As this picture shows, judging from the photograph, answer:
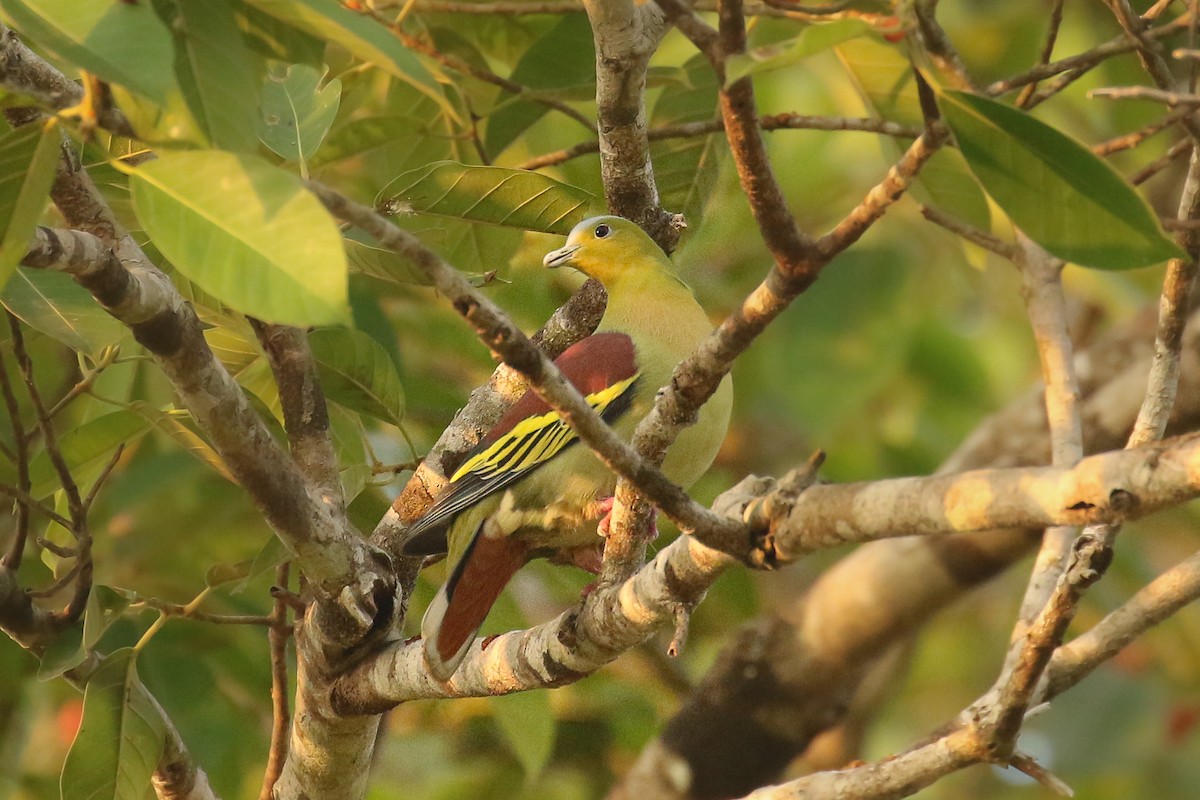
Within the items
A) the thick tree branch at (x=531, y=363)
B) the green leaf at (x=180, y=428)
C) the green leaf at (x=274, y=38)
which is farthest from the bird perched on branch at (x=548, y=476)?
the green leaf at (x=274, y=38)

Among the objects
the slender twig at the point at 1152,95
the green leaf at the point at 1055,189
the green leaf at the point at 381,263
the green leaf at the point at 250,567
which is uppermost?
the slender twig at the point at 1152,95

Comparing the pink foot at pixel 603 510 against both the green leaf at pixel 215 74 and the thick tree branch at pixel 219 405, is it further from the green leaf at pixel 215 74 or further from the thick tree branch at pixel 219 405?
the green leaf at pixel 215 74

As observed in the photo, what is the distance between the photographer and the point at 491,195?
103 inches

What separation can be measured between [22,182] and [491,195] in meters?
1.09

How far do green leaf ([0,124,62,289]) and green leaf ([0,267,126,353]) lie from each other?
28.9 inches

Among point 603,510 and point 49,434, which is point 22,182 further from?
point 603,510

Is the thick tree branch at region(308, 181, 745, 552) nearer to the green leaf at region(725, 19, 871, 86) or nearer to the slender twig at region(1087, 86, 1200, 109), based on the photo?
the green leaf at region(725, 19, 871, 86)

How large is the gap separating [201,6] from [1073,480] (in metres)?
1.16

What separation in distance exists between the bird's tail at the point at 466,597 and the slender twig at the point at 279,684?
360 mm

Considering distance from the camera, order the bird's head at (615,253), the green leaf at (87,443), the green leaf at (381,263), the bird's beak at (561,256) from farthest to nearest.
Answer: the bird's beak at (561,256)
the bird's head at (615,253)
the green leaf at (87,443)
the green leaf at (381,263)

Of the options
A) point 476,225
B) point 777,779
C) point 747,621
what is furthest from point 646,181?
point 777,779

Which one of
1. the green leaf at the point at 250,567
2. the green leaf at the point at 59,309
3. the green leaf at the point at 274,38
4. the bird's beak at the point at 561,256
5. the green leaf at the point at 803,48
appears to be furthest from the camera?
the bird's beak at the point at 561,256

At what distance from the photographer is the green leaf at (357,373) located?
301cm

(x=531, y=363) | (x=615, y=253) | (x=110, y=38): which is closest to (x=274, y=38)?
(x=110, y=38)
